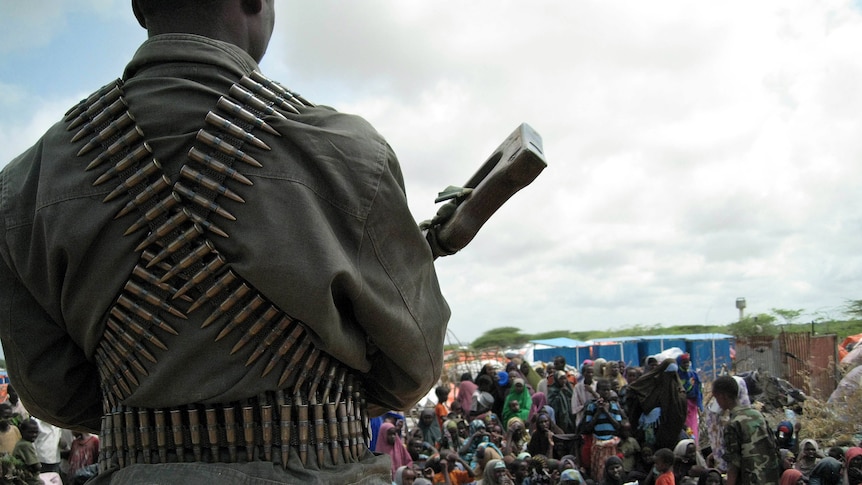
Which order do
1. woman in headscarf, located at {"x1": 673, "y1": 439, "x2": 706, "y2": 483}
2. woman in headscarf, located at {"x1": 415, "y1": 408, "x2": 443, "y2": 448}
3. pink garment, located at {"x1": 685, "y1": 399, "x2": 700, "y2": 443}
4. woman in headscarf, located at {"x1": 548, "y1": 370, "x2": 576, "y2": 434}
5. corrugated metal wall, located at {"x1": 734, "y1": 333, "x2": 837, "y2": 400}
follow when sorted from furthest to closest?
corrugated metal wall, located at {"x1": 734, "y1": 333, "x2": 837, "y2": 400} < woman in headscarf, located at {"x1": 548, "y1": 370, "x2": 576, "y2": 434} < pink garment, located at {"x1": 685, "y1": 399, "x2": 700, "y2": 443} < woman in headscarf, located at {"x1": 415, "y1": 408, "x2": 443, "y2": 448} < woman in headscarf, located at {"x1": 673, "y1": 439, "x2": 706, "y2": 483}

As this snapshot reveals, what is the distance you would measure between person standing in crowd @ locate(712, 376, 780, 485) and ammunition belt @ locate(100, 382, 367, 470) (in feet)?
21.0

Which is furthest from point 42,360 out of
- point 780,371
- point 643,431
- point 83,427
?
point 780,371

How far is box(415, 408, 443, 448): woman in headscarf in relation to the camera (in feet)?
41.8

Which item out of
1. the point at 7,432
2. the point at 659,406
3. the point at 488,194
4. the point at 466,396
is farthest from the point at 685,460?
the point at 488,194

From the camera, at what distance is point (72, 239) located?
6.17 feet

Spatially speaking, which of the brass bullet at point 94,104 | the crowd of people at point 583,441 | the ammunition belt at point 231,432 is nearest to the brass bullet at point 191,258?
the ammunition belt at point 231,432

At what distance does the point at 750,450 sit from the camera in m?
7.41

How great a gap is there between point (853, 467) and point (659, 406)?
3.50 metres

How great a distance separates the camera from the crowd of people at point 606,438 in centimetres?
835

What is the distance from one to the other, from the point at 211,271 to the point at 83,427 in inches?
34.9

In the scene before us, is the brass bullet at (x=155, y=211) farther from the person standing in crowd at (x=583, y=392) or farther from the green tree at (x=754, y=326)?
the green tree at (x=754, y=326)

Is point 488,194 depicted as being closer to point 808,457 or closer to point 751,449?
point 751,449

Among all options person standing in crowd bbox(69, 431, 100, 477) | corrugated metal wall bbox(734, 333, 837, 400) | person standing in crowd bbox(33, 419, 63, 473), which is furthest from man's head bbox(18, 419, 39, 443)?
corrugated metal wall bbox(734, 333, 837, 400)

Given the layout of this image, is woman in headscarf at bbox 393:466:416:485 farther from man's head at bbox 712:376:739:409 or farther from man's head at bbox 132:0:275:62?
man's head at bbox 132:0:275:62
